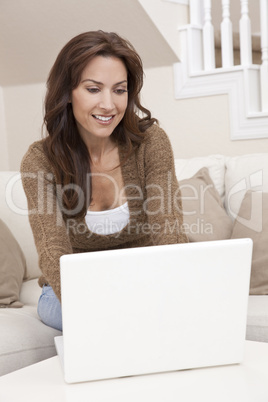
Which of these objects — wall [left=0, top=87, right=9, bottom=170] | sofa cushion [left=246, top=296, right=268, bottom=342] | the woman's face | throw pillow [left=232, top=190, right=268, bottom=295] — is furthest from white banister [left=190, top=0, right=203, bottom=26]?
sofa cushion [left=246, top=296, right=268, bottom=342]

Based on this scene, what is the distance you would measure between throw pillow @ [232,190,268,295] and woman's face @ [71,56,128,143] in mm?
711

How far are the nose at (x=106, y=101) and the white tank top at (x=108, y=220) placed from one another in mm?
325

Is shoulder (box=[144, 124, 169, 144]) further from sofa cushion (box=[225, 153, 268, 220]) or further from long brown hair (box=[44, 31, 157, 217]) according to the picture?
sofa cushion (box=[225, 153, 268, 220])

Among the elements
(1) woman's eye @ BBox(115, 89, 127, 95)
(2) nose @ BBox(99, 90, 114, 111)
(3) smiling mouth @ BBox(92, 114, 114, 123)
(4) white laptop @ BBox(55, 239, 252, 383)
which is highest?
(1) woman's eye @ BBox(115, 89, 127, 95)

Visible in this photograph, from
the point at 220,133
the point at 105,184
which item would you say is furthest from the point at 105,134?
the point at 220,133

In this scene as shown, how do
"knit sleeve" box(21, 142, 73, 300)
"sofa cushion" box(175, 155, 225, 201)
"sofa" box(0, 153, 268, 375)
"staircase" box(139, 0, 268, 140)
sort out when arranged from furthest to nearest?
"staircase" box(139, 0, 268, 140)
"sofa cushion" box(175, 155, 225, 201)
"sofa" box(0, 153, 268, 375)
"knit sleeve" box(21, 142, 73, 300)

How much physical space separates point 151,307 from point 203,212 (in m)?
1.17

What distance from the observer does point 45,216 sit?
4.67 feet

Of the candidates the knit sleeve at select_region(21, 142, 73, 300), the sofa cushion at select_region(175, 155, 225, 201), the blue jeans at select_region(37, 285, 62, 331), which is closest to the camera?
the knit sleeve at select_region(21, 142, 73, 300)

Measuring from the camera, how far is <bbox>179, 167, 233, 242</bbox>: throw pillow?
2.07 metres

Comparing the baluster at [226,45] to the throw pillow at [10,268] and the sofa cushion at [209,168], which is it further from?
the throw pillow at [10,268]

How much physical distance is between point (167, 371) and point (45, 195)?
65 cm

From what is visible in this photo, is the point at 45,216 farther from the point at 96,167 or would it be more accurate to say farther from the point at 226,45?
the point at 226,45

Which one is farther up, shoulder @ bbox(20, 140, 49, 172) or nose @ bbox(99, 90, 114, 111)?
nose @ bbox(99, 90, 114, 111)
